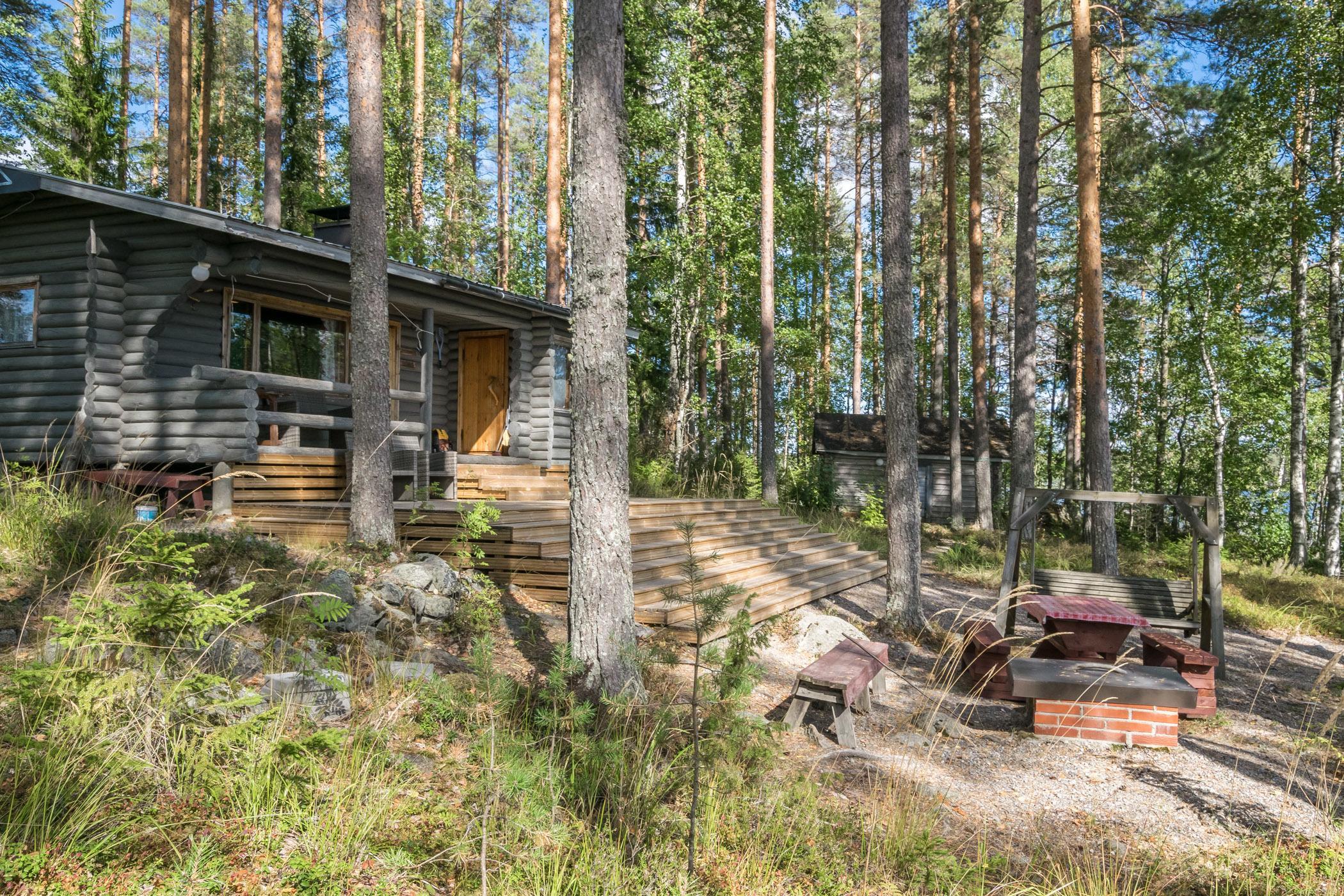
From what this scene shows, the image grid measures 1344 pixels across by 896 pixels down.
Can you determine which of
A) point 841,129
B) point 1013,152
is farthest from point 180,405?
point 841,129

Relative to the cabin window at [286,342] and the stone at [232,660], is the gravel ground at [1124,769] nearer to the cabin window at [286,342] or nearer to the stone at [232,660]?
the stone at [232,660]

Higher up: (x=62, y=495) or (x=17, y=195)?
(x=17, y=195)

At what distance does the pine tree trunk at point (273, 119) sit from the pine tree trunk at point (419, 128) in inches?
150

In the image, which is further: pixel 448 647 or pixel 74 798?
pixel 448 647

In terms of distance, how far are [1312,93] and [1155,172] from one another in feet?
10.6

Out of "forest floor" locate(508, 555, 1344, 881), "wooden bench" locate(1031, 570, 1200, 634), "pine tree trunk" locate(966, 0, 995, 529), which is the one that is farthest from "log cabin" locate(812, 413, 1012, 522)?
"forest floor" locate(508, 555, 1344, 881)

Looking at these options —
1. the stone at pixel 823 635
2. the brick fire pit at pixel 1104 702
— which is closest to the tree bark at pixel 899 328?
the stone at pixel 823 635

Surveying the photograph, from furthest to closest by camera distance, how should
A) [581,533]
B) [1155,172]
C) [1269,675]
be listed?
[1155,172], [1269,675], [581,533]

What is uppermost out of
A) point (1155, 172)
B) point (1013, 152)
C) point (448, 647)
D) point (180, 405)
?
point (1013, 152)

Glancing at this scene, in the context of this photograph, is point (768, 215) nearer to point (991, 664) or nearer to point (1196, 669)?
point (991, 664)

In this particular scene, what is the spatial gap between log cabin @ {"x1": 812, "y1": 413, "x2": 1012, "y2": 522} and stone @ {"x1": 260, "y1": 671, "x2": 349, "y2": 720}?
22316 millimetres

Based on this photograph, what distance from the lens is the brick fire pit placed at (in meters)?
5.14

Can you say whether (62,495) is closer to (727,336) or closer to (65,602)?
(65,602)

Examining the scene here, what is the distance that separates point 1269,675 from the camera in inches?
289
